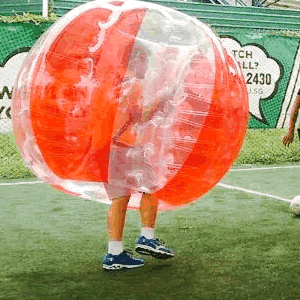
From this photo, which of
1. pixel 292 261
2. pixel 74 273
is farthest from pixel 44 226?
pixel 292 261

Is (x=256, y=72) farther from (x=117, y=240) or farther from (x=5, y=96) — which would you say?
(x=117, y=240)

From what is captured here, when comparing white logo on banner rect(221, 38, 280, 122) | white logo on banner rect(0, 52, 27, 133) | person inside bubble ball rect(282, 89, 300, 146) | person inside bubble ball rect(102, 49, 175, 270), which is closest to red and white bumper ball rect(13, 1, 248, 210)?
person inside bubble ball rect(102, 49, 175, 270)

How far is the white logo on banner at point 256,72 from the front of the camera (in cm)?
1072

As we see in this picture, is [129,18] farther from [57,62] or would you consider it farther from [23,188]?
[23,188]

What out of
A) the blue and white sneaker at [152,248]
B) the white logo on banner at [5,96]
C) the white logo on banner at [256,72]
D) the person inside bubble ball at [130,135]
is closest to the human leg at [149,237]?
the blue and white sneaker at [152,248]

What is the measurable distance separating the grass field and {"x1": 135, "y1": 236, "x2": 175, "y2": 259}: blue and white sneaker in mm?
50

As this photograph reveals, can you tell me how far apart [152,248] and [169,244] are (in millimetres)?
528

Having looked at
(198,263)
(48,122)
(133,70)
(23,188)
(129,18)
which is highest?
(129,18)

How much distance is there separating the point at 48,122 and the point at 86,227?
170cm

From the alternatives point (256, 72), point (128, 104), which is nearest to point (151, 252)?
point (128, 104)

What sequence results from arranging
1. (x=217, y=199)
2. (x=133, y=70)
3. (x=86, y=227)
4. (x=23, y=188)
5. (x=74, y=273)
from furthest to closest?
(x=23, y=188) → (x=217, y=199) → (x=86, y=227) → (x=74, y=273) → (x=133, y=70)

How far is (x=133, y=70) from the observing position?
11.7ft

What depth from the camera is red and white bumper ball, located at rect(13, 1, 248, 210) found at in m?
3.54

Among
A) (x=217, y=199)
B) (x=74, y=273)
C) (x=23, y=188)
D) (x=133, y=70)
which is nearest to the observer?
(x=133, y=70)
